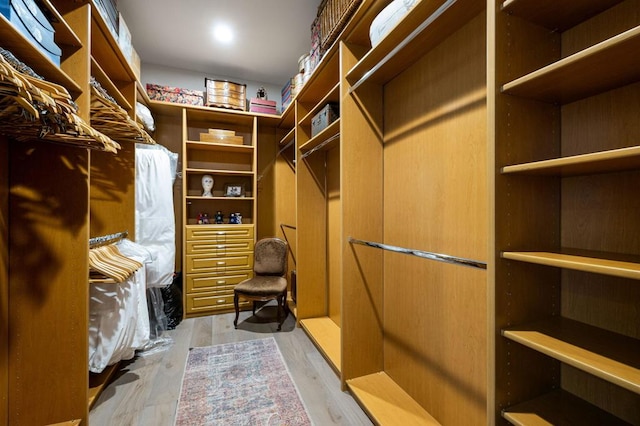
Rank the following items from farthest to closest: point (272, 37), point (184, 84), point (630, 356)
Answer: point (184, 84), point (272, 37), point (630, 356)

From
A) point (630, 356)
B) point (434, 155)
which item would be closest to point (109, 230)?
point (434, 155)

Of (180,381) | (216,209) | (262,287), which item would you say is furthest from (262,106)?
(180,381)

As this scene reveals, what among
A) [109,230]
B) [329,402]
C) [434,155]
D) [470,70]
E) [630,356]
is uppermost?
[470,70]

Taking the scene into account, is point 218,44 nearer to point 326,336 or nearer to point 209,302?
point 209,302

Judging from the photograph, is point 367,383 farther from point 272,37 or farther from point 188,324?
point 272,37

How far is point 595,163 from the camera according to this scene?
2.39 ft

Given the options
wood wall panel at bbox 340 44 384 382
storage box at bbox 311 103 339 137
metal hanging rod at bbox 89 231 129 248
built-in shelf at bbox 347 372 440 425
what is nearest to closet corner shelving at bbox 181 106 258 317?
metal hanging rod at bbox 89 231 129 248

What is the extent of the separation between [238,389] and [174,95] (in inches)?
123

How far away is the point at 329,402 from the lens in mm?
1790

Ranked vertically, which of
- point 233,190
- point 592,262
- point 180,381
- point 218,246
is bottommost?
point 180,381

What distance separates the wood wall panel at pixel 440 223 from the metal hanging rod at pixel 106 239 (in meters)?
2.00

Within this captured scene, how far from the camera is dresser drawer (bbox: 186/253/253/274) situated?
318 centimetres

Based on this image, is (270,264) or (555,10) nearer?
(555,10)

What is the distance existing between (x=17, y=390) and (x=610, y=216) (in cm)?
267
